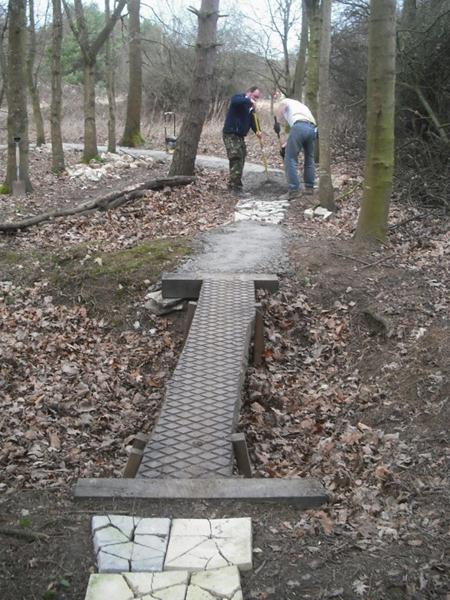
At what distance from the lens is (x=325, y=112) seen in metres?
10.8

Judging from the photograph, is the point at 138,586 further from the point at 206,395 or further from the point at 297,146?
the point at 297,146

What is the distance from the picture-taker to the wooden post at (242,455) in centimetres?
467

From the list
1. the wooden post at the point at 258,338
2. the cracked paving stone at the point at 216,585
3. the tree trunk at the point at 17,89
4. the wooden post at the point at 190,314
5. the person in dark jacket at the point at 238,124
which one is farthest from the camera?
the tree trunk at the point at 17,89

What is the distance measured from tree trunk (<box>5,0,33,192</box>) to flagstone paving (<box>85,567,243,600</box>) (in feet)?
37.7

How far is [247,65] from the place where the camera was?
3244cm

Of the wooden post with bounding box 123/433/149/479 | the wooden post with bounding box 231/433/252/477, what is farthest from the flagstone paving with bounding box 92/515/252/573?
the wooden post with bounding box 231/433/252/477

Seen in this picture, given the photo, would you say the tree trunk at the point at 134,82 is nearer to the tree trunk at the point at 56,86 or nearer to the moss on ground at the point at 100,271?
the tree trunk at the point at 56,86

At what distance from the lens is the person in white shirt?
12.2 m

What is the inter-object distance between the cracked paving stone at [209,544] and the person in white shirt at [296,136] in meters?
9.38

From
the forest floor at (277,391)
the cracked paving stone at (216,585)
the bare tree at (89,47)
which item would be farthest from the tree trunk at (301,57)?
the cracked paving stone at (216,585)

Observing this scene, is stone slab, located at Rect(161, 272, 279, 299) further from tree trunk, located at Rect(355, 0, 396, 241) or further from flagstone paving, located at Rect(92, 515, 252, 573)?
flagstone paving, located at Rect(92, 515, 252, 573)

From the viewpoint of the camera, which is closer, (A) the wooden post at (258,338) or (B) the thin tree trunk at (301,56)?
(A) the wooden post at (258,338)


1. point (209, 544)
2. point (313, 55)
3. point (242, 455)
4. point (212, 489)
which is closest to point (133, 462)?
point (212, 489)

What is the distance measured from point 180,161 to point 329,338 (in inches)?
294
